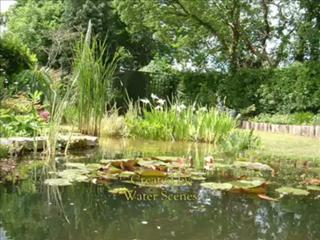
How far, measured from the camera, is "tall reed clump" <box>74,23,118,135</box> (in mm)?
7113

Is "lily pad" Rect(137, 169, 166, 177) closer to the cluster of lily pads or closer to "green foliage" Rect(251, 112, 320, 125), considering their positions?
the cluster of lily pads

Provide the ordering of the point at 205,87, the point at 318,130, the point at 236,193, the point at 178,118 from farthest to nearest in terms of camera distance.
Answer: the point at 205,87, the point at 318,130, the point at 178,118, the point at 236,193

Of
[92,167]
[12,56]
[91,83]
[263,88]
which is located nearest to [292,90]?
Result: [263,88]

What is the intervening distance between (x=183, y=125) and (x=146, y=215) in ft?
16.7

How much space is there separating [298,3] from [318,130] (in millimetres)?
7174

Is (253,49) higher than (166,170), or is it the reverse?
(253,49)

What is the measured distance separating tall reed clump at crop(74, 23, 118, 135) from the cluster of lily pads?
8.59 ft

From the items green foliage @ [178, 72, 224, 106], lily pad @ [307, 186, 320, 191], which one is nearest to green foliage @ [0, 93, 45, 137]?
lily pad @ [307, 186, 320, 191]

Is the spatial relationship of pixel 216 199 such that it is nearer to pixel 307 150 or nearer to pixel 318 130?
pixel 307 150

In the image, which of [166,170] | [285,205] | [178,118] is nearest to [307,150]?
[178,118]

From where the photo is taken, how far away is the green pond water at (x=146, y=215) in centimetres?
272

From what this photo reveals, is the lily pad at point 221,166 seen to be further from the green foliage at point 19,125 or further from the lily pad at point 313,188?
the green foliage at point 19,125

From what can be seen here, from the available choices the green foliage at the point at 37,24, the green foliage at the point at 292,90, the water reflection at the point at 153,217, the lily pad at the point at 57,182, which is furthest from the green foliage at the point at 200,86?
the water reflection at the point at 153,217

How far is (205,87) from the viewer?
49.6 ft
